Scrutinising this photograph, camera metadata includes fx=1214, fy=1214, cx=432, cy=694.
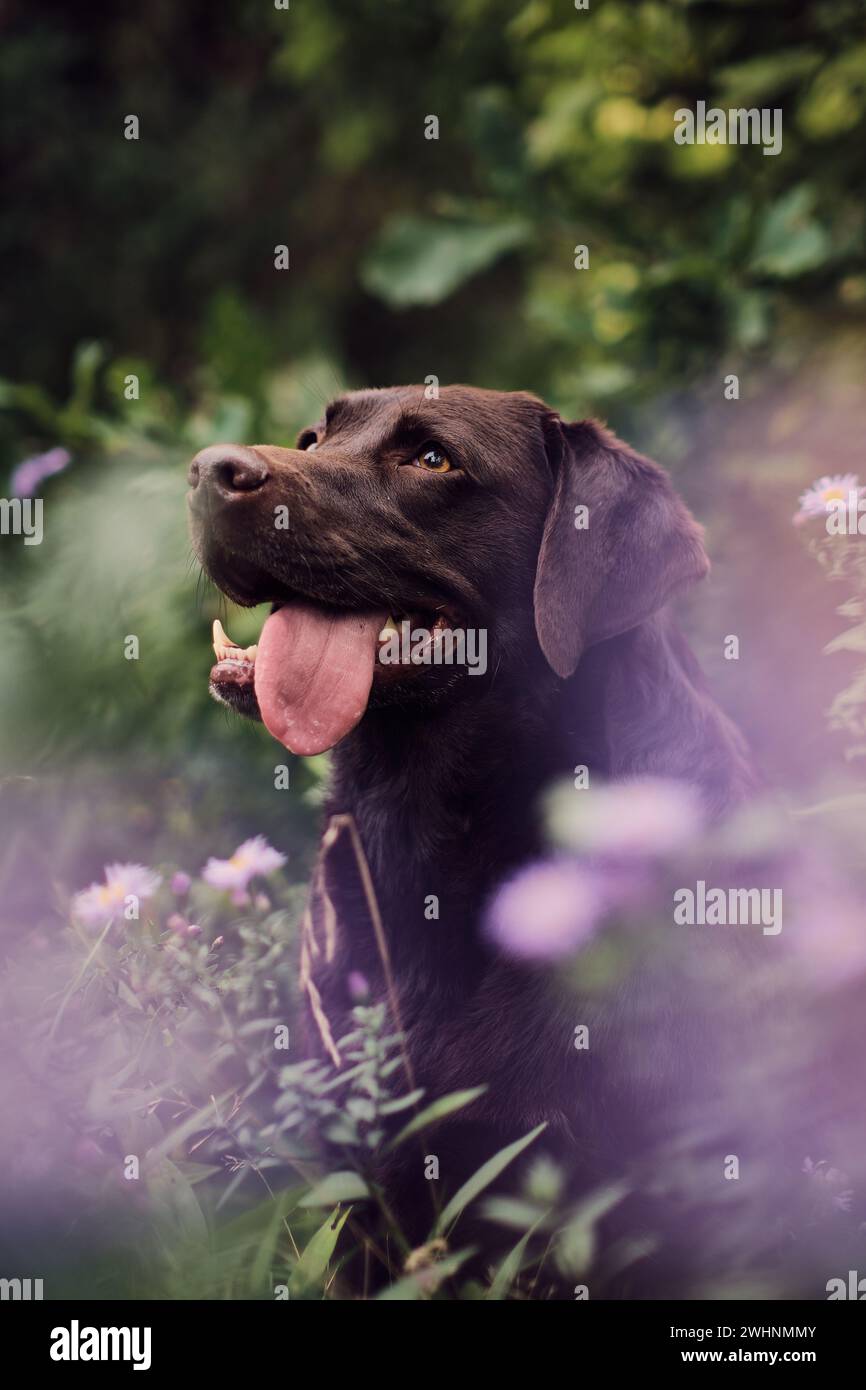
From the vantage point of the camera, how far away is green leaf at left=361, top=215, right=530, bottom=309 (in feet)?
13.6

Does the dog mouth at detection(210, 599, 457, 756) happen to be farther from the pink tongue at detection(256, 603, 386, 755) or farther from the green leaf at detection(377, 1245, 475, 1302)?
the green leaf at detection(377, 1245, 475, 1302)

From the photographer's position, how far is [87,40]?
7535mm

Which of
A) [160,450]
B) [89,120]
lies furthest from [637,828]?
[89,120]

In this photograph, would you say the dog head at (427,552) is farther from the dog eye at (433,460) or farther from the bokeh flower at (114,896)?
the bokeh flower at (114,896)

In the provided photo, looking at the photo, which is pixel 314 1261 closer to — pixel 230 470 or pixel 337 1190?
pixel 337 1190

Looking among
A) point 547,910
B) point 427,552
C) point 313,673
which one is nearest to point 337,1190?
point 547,910

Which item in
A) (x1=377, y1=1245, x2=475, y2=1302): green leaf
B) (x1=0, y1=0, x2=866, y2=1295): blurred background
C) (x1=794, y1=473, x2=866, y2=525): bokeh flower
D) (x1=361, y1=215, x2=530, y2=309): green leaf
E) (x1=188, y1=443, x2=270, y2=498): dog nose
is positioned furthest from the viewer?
(x1=361, y1=215, x2=530, y2=309): green leaf

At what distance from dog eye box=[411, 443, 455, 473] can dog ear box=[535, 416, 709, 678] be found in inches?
8.7

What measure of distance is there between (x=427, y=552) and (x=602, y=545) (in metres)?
0.33

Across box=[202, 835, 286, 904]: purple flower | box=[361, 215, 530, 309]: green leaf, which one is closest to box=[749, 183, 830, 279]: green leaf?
box=[361, 215, 530, 309]: green leaf

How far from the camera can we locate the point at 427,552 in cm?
225

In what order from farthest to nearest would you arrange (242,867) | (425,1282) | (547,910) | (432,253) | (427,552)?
(432,253)
(242,867)
(427,552)
(547,910)
(425,1282)

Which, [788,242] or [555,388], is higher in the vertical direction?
[555,388]

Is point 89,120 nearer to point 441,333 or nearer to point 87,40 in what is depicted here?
point 87,40
